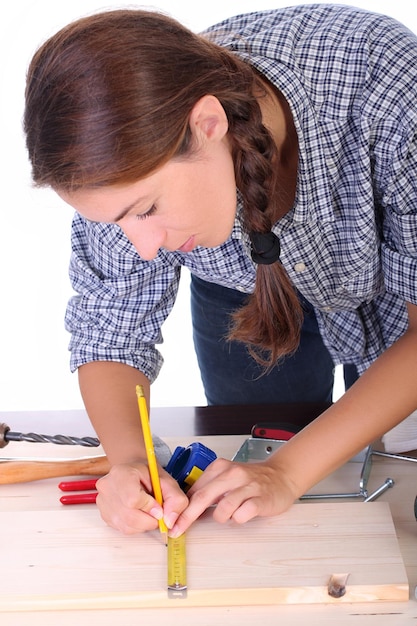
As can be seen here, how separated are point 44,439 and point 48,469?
0.11 meters

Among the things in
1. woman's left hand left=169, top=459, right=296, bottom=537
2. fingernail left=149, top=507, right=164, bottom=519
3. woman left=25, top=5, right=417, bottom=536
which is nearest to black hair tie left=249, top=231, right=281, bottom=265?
woman left=25, top=5, right=417, bottom=536

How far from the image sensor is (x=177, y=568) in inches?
53.1

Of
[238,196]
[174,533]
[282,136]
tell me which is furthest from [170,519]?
[282,136]

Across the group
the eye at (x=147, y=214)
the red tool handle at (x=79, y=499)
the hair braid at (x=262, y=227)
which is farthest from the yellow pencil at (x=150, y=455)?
the hair braid at (x=262, y=227)

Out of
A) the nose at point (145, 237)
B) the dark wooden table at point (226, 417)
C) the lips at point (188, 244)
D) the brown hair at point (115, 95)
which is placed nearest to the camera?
the brown hair at point (115, 95)

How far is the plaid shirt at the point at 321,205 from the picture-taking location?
1503 mm

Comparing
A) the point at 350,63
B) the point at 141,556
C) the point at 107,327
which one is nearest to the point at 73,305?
the point at 107,327

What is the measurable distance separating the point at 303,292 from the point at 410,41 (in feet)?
1.67

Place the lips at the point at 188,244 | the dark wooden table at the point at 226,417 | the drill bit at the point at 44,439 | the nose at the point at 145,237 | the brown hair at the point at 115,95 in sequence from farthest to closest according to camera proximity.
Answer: the dark wooden table at the point at 226,417 → the drill bit at the point at 44,439 → the lips at the point at 188,244 → the nose at the point at 145,237 → the brown hair at the point at 115,95

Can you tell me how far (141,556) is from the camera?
54.6 inches

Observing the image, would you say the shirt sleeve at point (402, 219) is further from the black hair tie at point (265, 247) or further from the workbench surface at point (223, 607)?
the workbench surface at point (223, 607)

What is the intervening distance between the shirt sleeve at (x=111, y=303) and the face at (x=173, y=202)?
279mm

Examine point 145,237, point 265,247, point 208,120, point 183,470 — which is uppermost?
point 208,120

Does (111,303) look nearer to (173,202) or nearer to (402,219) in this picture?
(173,202)
